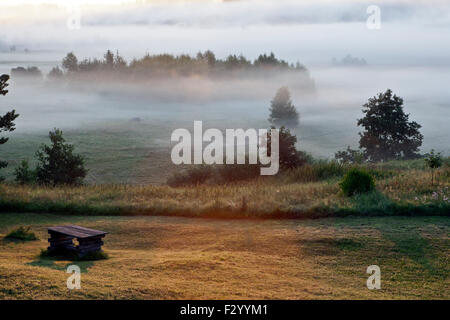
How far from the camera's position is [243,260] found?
11.8m

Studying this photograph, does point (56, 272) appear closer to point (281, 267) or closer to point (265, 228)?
point (281, 267)

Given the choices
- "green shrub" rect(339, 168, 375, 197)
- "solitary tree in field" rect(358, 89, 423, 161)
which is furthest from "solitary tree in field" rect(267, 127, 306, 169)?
"solitary tree in field" rect(358, 89, 423, 161)

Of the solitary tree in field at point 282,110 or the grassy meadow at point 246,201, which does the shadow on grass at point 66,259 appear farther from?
the solitary tree in field at point 282,110

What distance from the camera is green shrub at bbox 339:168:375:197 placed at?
19.2 meters

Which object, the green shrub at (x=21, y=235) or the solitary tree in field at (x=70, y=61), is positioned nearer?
the green shrub at (x=21, y=235)

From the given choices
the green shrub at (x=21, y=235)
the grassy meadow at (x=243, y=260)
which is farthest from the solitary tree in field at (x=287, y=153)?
the green shrub at (x=21, y=235)

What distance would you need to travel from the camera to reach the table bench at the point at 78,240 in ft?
40.8

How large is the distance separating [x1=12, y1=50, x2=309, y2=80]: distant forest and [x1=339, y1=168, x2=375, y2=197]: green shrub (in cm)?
10711

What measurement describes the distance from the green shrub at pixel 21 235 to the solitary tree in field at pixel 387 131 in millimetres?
37972

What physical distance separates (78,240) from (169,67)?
11563cm

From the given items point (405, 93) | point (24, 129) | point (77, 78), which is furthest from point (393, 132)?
point (405, 93)

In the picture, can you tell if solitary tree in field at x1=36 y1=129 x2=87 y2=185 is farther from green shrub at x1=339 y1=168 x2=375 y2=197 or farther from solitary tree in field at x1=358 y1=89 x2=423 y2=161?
solitary tree in field at x1=358 y1=89 x2=423 y2=161

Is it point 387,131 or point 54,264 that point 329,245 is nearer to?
point 54,264
